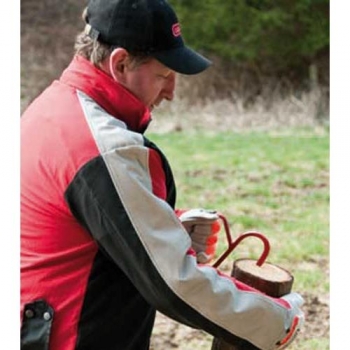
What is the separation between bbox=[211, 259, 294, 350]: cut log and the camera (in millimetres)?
1543

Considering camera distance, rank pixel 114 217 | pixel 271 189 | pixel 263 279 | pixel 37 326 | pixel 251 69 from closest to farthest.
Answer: pixel 114 217, pixel 37 326, pixel 263 279, pixel 271 189, pixel 251 69

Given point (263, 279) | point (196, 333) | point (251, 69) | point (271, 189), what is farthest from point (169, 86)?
point (251, 69)

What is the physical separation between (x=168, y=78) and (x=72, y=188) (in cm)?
31

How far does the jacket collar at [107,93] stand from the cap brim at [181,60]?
0.09m

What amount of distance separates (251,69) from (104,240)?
221 inches

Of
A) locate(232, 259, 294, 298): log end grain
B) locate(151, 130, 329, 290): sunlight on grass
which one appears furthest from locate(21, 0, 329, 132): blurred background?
locate(232, 259, 294, 298): log end grain

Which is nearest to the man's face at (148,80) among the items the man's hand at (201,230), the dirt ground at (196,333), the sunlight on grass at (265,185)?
the man's hand at (201,230)

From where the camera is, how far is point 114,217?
1.24 meters

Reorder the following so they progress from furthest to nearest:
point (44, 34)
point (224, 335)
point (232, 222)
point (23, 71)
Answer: point (44, 34), point (23, 71), point (232, 222), point (224, 335)

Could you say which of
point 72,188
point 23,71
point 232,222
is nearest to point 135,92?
point 72,188

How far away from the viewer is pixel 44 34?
8281 mm

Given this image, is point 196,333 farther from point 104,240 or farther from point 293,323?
point 104,240

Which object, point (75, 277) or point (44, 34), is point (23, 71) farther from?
point (75, 277)

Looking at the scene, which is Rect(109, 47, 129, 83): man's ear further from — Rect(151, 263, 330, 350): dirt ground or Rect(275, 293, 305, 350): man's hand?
Rect(151, 263, 330, 350): dirt ground
